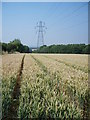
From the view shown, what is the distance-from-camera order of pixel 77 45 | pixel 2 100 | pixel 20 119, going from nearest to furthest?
pixel 20 119 < pixel 2 100 < pixel 77 45

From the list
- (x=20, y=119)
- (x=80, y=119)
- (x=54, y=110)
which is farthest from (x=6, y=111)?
(x=80, y=119)

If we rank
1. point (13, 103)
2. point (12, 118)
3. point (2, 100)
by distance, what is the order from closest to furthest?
point (12, 118)
point (2, 100)
point (13, 103)

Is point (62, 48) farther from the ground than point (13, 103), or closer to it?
farther from the ground

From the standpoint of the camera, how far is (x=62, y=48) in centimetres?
7281

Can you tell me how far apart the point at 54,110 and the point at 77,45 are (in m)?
62.3

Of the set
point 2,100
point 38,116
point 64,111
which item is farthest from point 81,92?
point 2,100

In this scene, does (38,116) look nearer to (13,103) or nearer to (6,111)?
(6,111)

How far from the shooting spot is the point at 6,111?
402 cm

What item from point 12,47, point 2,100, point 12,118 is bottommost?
point 12,118

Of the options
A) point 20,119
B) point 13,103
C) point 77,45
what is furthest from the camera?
point 77,45

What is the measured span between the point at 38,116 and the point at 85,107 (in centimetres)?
129

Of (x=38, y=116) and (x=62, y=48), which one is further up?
(x=62, y=48)

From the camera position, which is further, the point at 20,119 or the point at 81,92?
the point at 81,92

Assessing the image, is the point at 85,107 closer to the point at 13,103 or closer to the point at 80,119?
the point at 80,119
